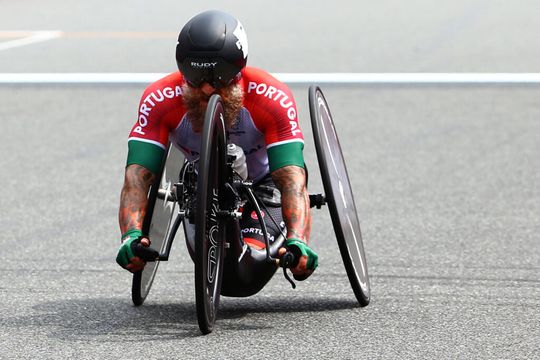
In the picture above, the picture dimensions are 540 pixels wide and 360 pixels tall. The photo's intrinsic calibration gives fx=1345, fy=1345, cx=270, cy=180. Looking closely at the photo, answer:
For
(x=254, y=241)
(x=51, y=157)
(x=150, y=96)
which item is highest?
(x=150, y=96)

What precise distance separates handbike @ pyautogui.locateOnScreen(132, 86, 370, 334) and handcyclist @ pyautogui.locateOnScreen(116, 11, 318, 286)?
0.09 m

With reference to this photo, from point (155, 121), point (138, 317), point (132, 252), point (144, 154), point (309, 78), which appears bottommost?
point (138, 317)

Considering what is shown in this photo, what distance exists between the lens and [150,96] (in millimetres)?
5625

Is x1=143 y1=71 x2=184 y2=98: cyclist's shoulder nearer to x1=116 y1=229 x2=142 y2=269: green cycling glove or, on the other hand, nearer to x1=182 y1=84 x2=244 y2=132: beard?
x1=182 y1=84 x2=244 y2=132: beard

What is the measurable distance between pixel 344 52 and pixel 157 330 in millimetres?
11179

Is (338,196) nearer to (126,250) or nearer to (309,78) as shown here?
(126,250)

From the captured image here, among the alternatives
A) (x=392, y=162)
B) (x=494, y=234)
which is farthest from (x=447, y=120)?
(x=494, y=234)

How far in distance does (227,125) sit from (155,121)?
30cm

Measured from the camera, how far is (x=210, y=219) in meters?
5.38

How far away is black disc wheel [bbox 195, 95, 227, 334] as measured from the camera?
200 inches

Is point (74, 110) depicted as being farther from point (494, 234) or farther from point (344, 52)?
point (494, 234)

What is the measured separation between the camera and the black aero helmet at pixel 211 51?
541 cm

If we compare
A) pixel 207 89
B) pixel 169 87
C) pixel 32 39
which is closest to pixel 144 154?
pixel 169 87

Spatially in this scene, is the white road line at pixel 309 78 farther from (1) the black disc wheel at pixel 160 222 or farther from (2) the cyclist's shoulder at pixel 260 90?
(2) the cyclist's shoulder at pixel 260 90
